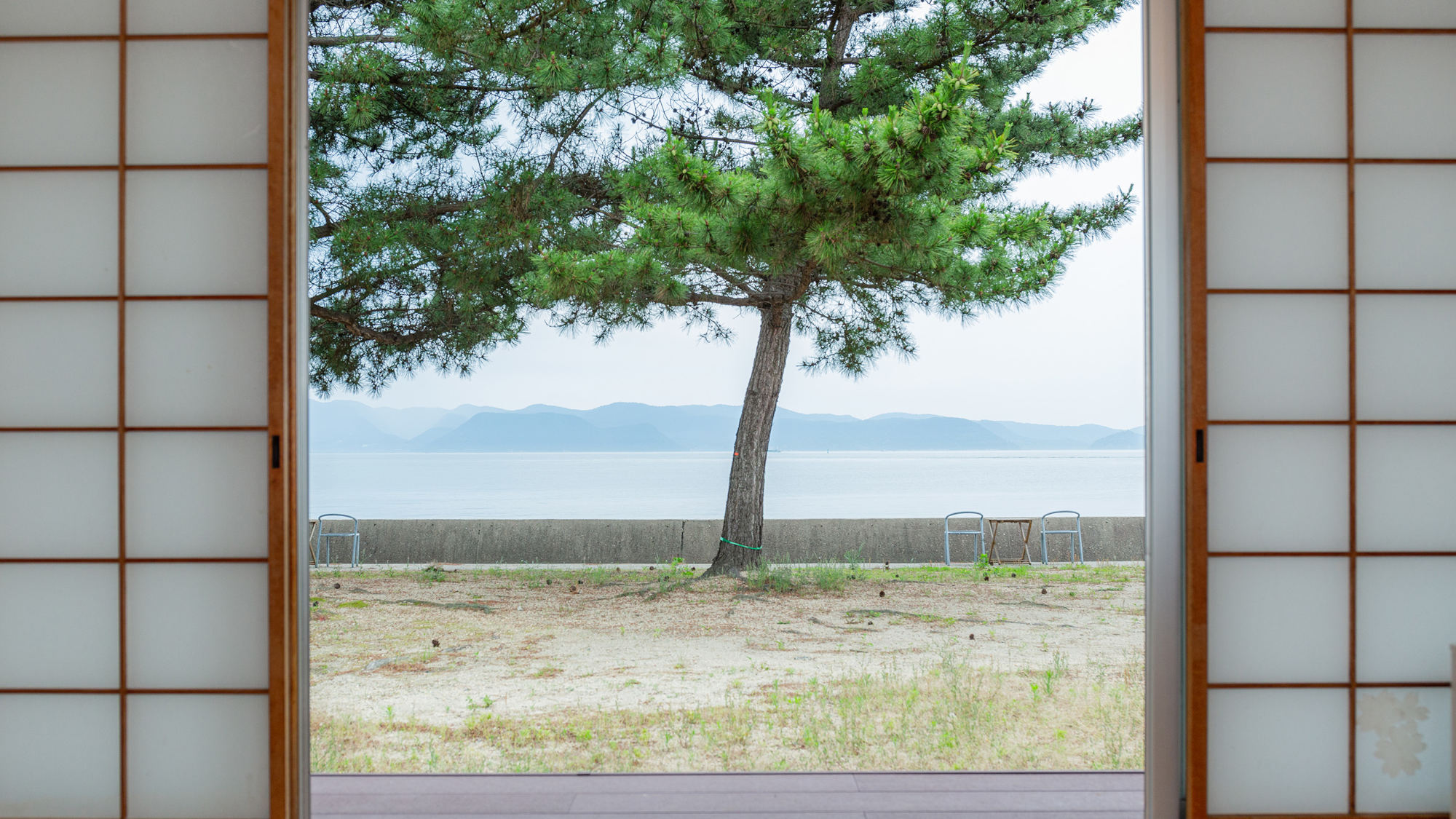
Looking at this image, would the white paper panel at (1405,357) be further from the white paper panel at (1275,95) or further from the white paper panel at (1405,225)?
the white paper panel at (1275,95)

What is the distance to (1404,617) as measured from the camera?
5.34 feet

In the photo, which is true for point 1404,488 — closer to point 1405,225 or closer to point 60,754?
point 1405,225

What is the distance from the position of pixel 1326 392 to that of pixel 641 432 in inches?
1215

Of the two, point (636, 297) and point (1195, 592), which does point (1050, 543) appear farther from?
point (1195, 592)

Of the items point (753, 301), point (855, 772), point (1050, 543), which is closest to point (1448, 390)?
point (855, 772)

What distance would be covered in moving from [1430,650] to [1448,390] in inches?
19.1

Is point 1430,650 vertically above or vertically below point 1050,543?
above

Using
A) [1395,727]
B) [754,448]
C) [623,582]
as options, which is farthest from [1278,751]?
[623,582]

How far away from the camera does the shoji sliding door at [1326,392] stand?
162cm

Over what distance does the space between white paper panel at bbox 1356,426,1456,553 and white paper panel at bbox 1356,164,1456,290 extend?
0.94 ft

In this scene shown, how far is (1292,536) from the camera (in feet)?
5.36

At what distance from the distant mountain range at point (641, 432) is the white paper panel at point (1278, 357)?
2791 centimetres

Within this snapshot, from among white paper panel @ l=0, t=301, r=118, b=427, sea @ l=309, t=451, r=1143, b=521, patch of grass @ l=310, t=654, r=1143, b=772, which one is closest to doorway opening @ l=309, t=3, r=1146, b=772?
patch of grass @ l=310, t=654, r=1143, b=772

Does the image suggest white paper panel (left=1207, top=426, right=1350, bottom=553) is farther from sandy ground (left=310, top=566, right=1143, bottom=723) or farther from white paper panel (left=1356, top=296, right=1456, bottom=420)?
sandy ground (left=310, top=566, right=1143, bottom=723)
